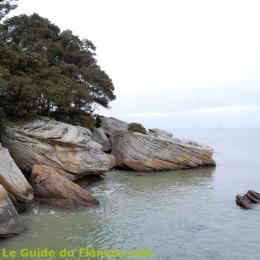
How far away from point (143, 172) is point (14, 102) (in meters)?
13.0

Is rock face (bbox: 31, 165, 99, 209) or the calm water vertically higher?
rock face (bbox: 31, 165, 99, 209)

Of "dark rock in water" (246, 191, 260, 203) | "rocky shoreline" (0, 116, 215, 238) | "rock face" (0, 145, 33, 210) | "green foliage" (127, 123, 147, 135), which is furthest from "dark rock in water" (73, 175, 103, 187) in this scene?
"dark rock in water" (246, 191, 260, 203)

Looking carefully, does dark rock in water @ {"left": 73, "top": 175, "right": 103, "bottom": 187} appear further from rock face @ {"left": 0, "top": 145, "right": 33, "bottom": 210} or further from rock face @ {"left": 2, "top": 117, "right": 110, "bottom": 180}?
rock face @ {"left": 0, "top": 145, "right": 33, "bottom": 210}

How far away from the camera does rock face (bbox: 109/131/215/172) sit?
3321 centimetres

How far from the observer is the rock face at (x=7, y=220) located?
47.6 ft

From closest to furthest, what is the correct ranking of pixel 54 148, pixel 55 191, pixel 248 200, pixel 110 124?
1. pixel 55 191
2. pixel 248 200
3. pixel 54 148
4. pixel 110 124

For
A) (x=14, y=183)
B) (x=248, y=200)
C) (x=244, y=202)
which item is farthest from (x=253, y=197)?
(x=14, y=183)

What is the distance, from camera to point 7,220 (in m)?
14.8

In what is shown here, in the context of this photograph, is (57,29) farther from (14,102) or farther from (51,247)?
(51,247)

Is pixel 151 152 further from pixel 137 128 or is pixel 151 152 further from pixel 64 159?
pixel 64 159

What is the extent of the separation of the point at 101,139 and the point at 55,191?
1553 cm

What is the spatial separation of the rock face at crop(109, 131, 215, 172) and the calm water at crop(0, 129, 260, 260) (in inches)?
273

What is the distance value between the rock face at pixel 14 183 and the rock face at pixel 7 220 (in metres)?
2.08

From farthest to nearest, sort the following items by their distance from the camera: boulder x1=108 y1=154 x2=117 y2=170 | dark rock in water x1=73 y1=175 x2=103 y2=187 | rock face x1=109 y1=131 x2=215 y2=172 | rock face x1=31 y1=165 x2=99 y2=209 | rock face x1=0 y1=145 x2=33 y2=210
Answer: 1. boulder x1=108 y1=154 x2=117 y2=170
2. rock face x1=109 y1=131 x2=215 y2=172
3. dark rock in water x1=73 y1=175 x2=103 y2=187
4. rock face x1=31 y1=165 x2=99 y2=209
5. rock face x1=0 y1=145 x2=33 y2=210
